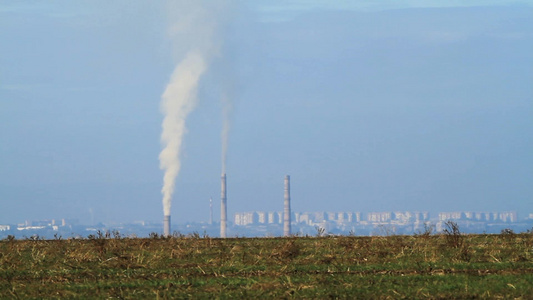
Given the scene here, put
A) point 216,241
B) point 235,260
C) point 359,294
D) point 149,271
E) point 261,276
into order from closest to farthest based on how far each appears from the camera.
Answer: point 359,294 < point 261,276 < point 149,271 < point 235,260 < point 216,241

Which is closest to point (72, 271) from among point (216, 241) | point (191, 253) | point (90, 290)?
point (90, 290)

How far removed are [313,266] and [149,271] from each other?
450cm

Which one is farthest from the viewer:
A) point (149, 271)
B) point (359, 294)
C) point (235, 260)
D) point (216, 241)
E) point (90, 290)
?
point (216, 241)

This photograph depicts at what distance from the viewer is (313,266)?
951 inches

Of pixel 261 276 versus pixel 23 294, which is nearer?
pixel 23 294

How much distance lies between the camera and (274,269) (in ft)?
77.0

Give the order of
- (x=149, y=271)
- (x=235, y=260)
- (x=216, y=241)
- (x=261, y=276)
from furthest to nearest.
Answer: (x=216, y=241)
(x=235, y=260)
(x=149, y=271)
(x=261, y=276)

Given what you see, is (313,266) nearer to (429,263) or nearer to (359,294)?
(429,263)

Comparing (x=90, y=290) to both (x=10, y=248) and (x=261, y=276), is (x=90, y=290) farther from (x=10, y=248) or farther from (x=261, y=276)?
(x=10, y=248)

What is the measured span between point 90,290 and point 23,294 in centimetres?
146

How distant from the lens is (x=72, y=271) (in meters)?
23.7

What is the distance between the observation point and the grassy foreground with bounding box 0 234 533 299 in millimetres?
19047

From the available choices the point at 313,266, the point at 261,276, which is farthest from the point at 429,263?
the point at 261,276

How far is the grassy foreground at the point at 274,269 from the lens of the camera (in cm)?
1905
